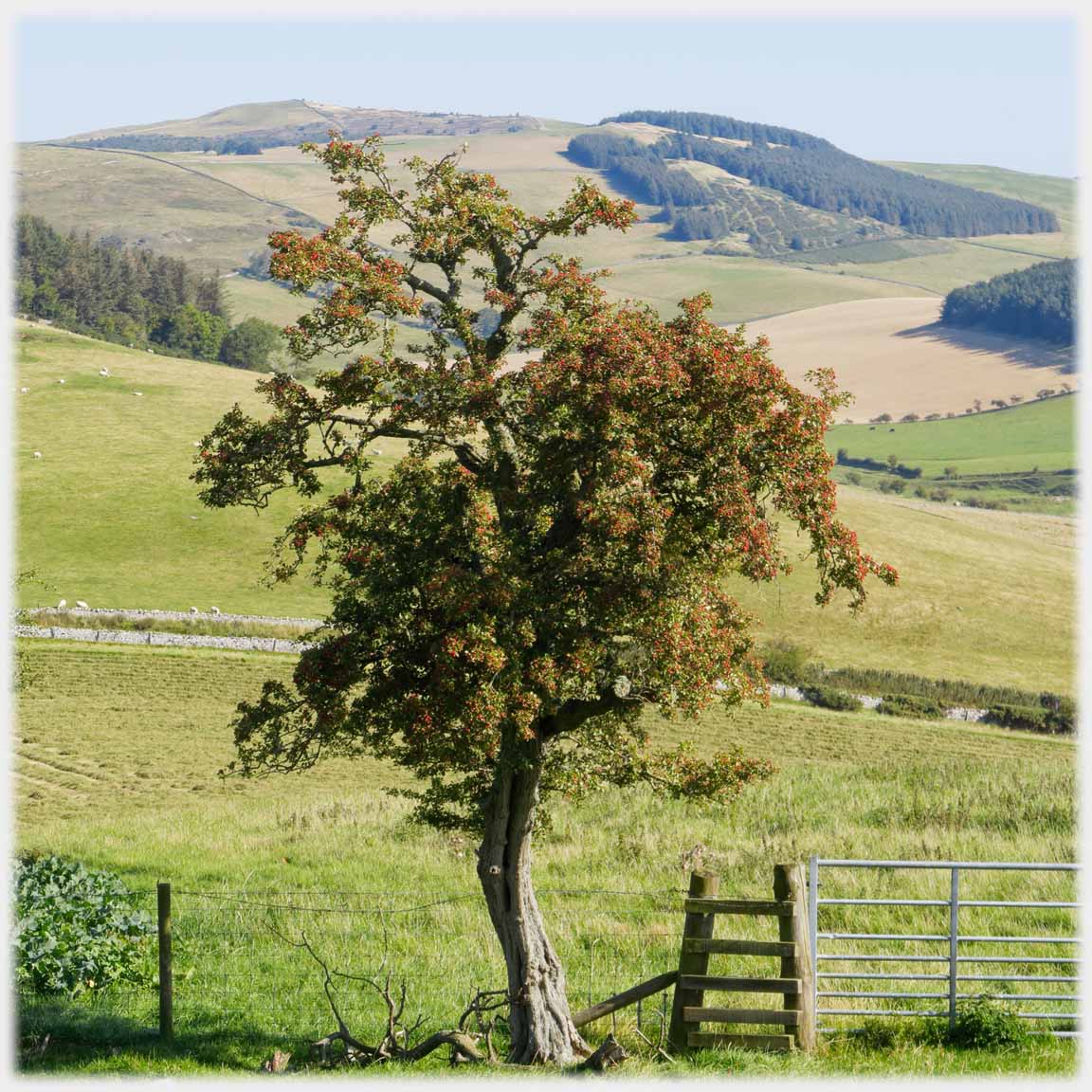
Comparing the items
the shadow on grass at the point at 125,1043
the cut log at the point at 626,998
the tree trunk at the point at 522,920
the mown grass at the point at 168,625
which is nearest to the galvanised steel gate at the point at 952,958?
the cut log at the point at 626,998

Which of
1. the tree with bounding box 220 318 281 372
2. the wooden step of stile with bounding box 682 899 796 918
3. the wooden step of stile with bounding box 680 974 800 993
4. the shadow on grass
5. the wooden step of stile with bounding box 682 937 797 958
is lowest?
the shadow on grass

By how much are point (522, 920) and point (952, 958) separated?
5.42m

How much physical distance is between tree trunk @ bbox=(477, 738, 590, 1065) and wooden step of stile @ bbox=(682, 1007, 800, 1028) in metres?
1.79

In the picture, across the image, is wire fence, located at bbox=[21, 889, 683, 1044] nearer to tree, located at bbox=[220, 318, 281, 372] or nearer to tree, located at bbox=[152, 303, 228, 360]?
tree, located at bbox=[220, 318, 281, 372]

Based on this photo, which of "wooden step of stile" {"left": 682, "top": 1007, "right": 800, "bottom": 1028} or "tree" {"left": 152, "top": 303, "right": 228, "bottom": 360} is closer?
"wooden step of stile" {"left": 682, "top": 1007, "right": 800, "bottom": 1028}

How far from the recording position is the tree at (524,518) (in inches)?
628

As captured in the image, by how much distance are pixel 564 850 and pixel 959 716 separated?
50477 mm

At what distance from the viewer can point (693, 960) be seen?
16.2 meters

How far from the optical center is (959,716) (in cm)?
7431

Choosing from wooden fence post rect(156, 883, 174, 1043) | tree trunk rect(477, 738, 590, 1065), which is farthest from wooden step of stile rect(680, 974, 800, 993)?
wooden fence post rect(156, 883, 174, 1043)

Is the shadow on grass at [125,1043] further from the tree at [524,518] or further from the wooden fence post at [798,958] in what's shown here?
the wooden fence post at [798,958]

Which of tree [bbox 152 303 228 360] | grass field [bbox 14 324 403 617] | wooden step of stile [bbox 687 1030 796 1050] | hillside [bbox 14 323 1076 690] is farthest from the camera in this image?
tree [bbox 152 303 228 360]

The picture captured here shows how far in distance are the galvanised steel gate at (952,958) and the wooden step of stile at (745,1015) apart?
61cm

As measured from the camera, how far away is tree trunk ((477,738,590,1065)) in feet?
54.7
